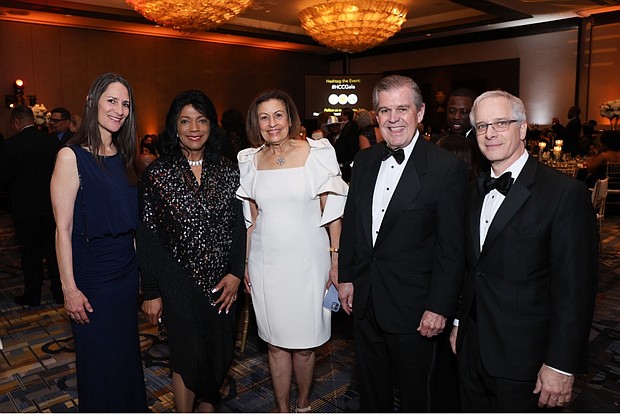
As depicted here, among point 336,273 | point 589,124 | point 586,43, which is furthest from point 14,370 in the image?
point 586,43

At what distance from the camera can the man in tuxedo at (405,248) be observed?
6.90 feet

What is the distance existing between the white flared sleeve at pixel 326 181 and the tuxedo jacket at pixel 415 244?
13.2 inches

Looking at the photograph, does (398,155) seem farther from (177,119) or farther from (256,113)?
(177,119)

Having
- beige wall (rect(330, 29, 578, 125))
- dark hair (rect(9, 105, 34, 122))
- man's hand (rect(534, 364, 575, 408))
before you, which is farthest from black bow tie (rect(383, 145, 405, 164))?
beige wall (rect(330, 29, 578, 125))

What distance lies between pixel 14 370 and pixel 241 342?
165cm

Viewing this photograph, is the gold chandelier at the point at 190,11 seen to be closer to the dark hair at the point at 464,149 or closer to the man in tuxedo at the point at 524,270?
the dark hair at the point at 464,149

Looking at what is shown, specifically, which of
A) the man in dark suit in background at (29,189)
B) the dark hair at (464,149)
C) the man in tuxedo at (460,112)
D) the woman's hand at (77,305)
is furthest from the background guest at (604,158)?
the woman's hand at (77,305)

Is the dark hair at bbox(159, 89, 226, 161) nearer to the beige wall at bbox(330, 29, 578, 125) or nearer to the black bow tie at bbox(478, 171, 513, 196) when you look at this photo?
the black bow tie at bbox(478, 171, 513, 196)

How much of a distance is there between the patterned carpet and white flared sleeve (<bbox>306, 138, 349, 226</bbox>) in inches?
49.9

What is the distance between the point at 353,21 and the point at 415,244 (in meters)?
7.46

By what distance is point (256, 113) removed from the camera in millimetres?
2721

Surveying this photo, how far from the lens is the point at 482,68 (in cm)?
1352

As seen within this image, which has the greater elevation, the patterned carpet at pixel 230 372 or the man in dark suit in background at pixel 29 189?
the man in dark suit in background at pixel 29 189

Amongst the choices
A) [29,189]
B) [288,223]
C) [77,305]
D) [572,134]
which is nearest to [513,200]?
[288,223]
